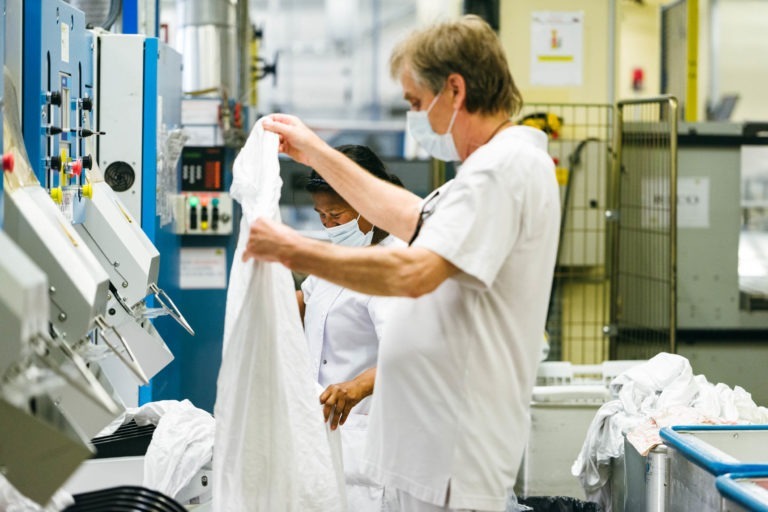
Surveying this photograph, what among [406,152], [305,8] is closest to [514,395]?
[406,152]

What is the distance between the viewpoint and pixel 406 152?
22.6 ft

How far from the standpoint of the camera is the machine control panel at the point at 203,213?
5254 mm

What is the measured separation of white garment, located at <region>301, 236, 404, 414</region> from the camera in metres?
2.95

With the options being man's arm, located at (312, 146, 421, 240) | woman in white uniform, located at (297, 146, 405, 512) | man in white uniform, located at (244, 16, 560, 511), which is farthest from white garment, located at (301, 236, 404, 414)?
man in white uniform, located at (244, 16, 560, 511)

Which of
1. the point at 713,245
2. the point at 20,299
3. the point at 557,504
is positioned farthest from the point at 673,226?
the point at 20,299

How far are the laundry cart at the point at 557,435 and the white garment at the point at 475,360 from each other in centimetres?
200

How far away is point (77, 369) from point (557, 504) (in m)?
2.16

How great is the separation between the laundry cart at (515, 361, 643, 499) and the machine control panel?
6.53 feet

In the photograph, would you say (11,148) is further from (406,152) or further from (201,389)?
(406,152)

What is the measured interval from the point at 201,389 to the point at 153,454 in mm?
2709

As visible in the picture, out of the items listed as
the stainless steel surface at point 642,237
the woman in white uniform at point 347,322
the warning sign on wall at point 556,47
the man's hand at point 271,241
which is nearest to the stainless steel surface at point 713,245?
the stainless steel surface at point 642,237

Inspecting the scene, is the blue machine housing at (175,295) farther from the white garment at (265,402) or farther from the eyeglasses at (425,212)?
the eyeglasses at (425,212)

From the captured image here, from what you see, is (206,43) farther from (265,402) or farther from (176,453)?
(265,402)

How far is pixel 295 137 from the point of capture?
2461 millimetres
